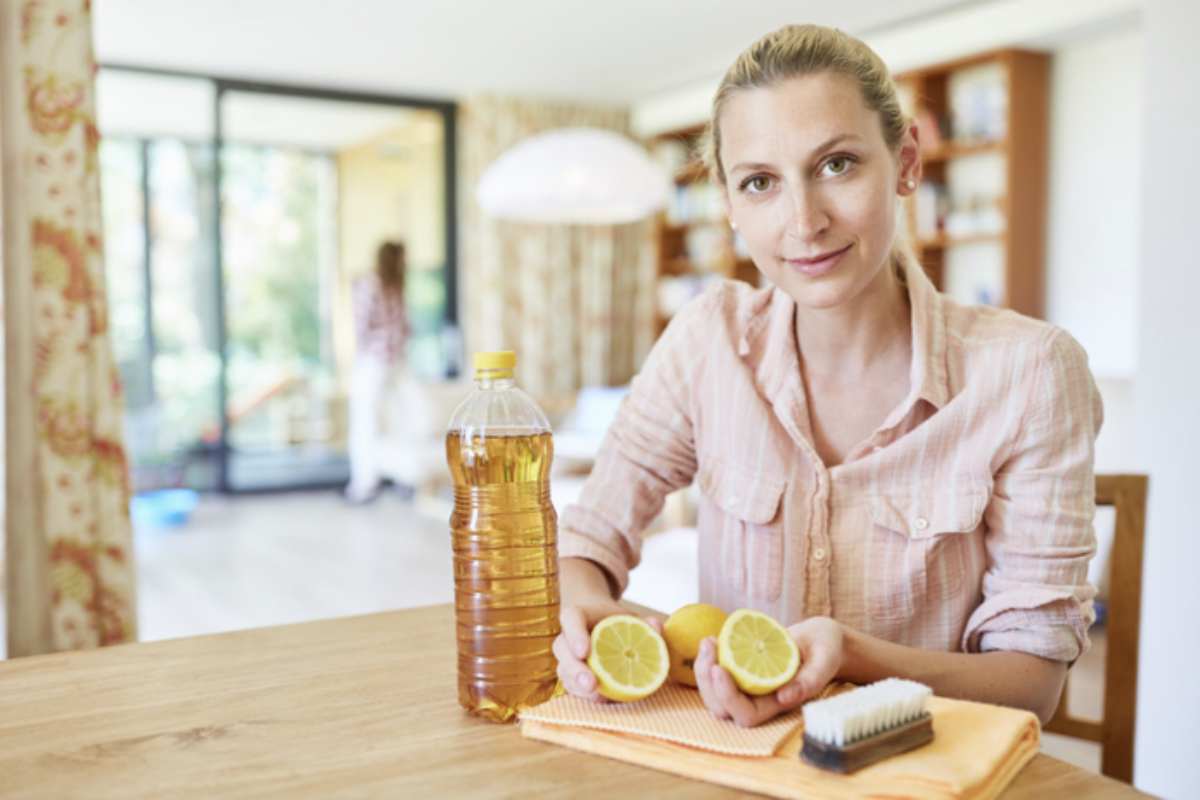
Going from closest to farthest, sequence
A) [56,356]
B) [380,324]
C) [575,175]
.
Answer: [56,356], [575,175], [380,324]

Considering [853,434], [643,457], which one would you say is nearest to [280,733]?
[643,457]

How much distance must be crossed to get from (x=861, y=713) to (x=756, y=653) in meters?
0.11

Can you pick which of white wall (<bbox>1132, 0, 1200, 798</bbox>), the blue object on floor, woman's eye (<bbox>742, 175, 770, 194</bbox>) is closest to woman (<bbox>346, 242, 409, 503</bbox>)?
the blue object on floor

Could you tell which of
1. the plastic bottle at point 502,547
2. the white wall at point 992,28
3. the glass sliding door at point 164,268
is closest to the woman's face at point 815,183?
the plastic bottle at point 502,547

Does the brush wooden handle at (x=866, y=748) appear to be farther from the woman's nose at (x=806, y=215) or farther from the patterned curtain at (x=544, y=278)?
the patterned curtain at (x=544, y=278)

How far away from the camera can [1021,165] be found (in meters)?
5.06

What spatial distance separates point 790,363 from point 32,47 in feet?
6.66

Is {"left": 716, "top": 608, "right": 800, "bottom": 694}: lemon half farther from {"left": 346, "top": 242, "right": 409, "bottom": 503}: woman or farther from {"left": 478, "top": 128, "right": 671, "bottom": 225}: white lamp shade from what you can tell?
{"left": 346, "top": 242, "right": 409, "bottom": 503}: woman

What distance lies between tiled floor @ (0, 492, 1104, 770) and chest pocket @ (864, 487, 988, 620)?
150 cm

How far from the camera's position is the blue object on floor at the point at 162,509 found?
19.9 feet

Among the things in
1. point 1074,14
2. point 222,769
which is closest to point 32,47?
point 222,769

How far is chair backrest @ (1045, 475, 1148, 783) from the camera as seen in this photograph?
139cm

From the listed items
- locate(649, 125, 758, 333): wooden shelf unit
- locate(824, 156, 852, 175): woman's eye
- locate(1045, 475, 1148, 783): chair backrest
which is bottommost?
locate(1045, 475, 1148, 783): chair backrest

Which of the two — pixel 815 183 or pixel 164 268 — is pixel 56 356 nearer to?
pixel 815 183
